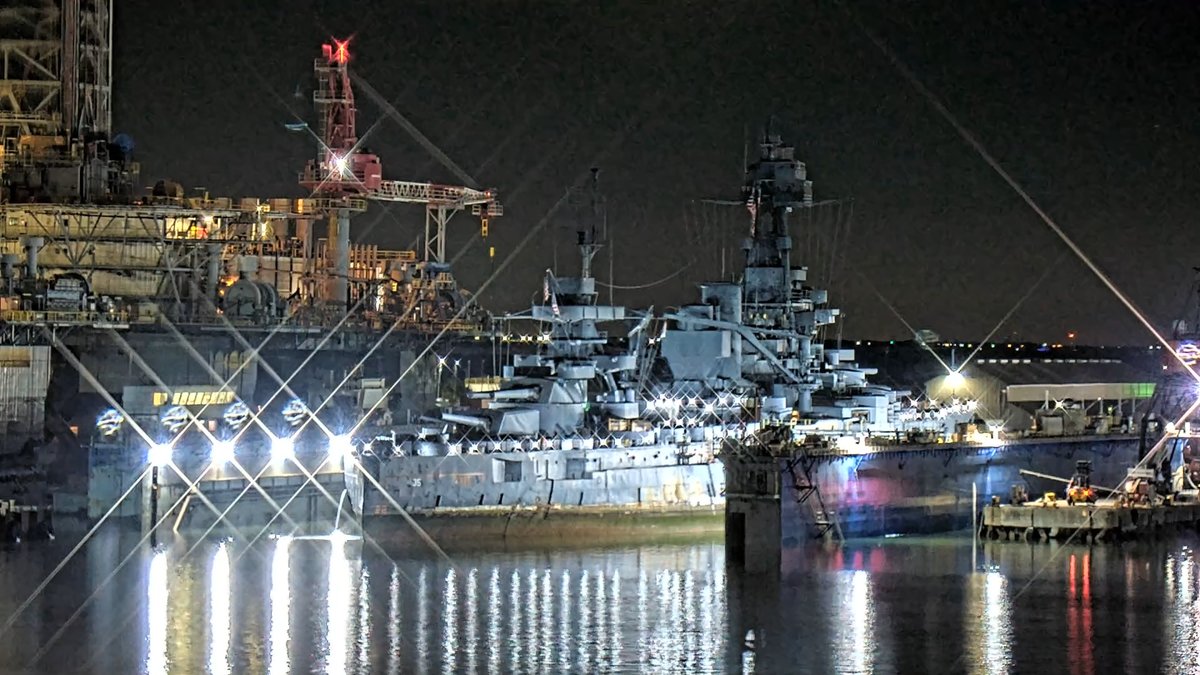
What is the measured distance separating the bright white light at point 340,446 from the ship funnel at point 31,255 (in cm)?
1764

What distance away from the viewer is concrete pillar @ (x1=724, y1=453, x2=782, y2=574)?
61906 millimetres

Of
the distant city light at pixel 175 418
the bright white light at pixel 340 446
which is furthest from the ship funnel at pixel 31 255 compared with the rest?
the bright white light at pixel 340 446

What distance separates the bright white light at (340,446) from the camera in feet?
225

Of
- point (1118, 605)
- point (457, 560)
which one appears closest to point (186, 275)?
point (457, 560)

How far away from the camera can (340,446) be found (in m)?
70.9

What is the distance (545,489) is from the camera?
6994 centimetres

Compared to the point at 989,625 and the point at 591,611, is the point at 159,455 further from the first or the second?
the point at 989,625

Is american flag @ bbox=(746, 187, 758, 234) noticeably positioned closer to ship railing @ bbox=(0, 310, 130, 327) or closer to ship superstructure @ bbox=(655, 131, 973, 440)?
ship superstructure @ bbox=(655, 131, 973, 440)

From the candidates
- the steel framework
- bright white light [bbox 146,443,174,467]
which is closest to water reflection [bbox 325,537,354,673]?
bright white light [bbox 146,443,174,467]

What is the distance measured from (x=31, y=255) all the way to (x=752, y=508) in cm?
3673

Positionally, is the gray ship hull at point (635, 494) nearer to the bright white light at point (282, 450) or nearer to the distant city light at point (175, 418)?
the bright white light at point (282, 450)

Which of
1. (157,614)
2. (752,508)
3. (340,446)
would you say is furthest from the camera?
(340,446)

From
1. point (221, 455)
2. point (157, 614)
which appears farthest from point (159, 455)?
point (157, 614)

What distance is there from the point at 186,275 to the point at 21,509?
26.8 m
